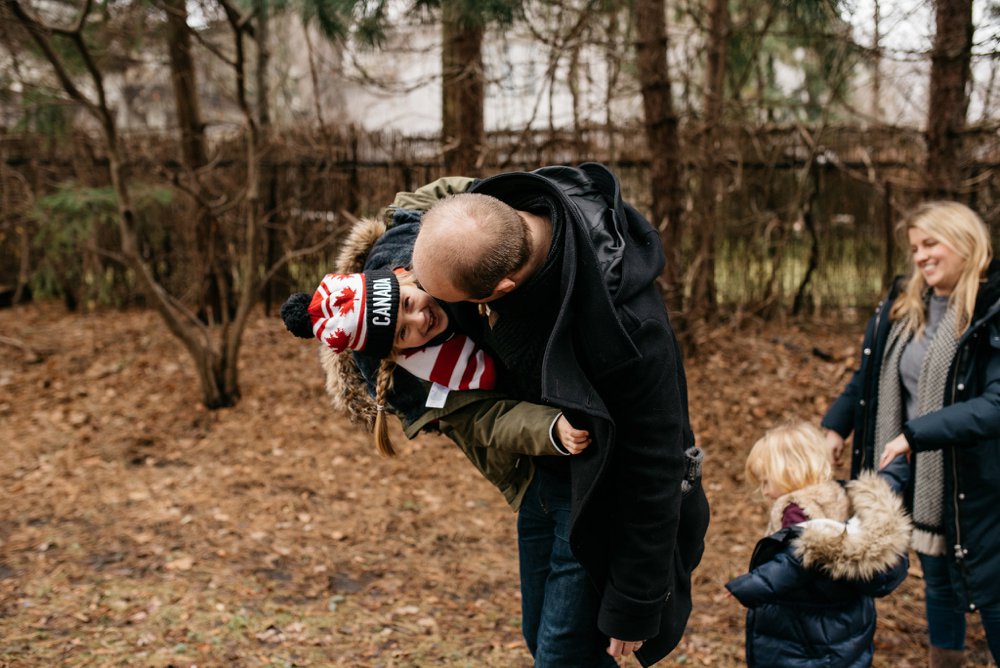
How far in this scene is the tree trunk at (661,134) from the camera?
6324mm

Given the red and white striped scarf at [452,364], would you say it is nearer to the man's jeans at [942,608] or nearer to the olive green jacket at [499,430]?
the olive green jacket at [499,430]

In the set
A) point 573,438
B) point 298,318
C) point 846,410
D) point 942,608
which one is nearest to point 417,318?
point 298,318

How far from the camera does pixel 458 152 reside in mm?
→ 6934

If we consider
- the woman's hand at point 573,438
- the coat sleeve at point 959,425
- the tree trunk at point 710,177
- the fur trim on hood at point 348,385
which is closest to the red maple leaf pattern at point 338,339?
the fur trim on hood at point 348,385

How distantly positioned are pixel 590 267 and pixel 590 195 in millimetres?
346

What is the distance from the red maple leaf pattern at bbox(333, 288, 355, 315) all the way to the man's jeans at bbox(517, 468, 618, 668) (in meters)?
0.71

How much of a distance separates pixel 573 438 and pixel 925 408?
1.76 metres

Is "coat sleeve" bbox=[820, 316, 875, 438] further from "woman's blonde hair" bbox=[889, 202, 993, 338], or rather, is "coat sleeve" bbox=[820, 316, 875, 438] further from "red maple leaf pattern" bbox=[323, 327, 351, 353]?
"red maple leaf pattern" bbox=[323, 327, 351, 353]

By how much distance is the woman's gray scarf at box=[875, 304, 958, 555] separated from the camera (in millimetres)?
2941

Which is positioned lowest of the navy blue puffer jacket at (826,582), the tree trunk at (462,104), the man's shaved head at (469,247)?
the navy blue puffer jacket at (826,582)

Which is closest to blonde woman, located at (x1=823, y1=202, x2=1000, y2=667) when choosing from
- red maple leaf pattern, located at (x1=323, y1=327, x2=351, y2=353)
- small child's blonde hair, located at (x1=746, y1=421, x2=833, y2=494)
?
small child's blonde hair, located at (x1=746, y1=421, x2=833, y2=494)

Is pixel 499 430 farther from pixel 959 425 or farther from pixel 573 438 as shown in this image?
pixel 959 425

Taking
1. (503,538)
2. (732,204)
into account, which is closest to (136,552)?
(503,538)

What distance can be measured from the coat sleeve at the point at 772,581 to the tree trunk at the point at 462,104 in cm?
482
